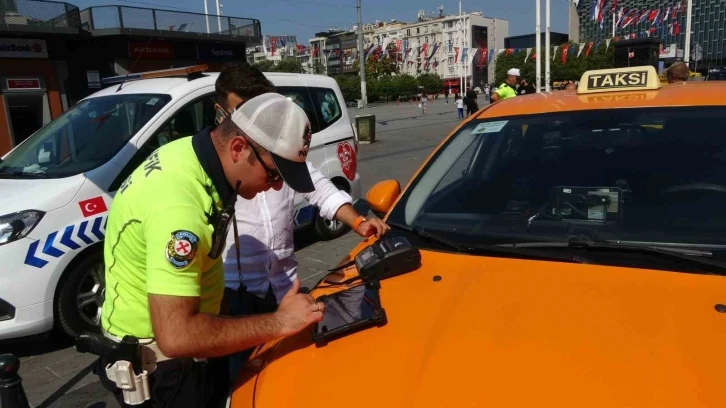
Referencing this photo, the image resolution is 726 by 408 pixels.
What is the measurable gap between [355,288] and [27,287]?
9.31ft

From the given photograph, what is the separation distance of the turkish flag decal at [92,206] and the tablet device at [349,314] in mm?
2801

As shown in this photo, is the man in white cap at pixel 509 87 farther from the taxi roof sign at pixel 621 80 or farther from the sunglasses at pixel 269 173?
the sunglasses at pixel 269 173

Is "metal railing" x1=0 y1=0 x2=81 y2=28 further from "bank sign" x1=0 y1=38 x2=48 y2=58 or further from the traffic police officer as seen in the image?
the traffic police officer

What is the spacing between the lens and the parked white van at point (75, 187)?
367cm

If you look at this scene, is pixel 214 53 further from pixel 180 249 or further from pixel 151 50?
pixel 180 249

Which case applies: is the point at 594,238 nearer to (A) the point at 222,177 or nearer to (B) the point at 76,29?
(A) the point at 222,177

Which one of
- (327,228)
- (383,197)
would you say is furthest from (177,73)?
(383,197)

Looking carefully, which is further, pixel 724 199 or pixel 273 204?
pixel 273 204

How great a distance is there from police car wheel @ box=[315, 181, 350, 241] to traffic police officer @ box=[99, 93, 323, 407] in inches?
180

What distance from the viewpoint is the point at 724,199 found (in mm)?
2113

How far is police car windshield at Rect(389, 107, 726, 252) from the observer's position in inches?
82.5

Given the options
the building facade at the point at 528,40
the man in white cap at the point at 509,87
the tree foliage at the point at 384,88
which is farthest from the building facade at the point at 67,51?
the building facade at the point at 528,40

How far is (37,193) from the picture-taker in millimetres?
3846

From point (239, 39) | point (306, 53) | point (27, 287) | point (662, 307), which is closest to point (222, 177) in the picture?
point (662, 307)
